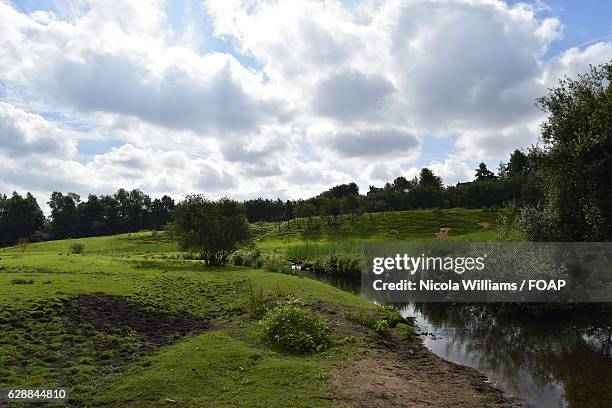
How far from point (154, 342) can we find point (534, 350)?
1508cm

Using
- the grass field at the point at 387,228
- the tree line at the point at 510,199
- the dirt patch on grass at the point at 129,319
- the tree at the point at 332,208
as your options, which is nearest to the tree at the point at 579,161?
the tree line at the point at 510,199

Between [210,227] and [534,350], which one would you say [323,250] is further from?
Answer: [534,350]

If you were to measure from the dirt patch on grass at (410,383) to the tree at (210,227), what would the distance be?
27647 millimetres

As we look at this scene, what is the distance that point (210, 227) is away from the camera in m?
41.4

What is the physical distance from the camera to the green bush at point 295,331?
15672 mm

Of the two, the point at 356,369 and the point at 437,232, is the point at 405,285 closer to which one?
the point at 356,369

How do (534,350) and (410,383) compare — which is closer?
(410,383)

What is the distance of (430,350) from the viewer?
59.8 ft

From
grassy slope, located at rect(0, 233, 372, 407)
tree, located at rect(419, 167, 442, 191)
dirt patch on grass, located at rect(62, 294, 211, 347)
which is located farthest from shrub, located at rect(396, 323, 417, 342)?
tree, located at rect(419, 167, 442, 191)

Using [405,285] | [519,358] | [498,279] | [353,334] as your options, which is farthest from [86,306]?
[405,285]

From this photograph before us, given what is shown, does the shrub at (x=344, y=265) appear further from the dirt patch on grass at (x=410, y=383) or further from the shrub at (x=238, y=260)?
the dirt patch on grass at (x=410, y=383)

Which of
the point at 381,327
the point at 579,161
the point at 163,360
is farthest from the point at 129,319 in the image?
the point at 579,161

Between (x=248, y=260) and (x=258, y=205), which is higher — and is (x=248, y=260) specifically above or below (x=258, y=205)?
below

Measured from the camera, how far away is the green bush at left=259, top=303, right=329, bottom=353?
15672 mm
